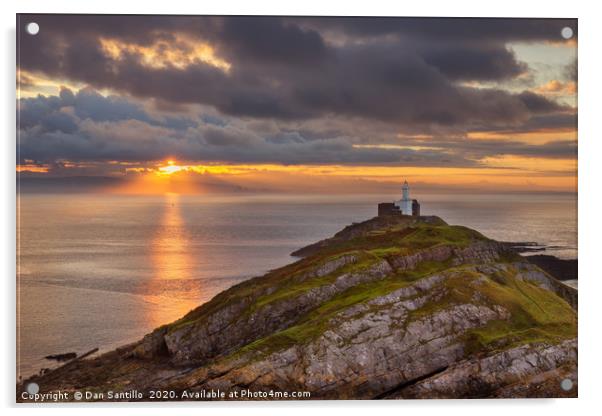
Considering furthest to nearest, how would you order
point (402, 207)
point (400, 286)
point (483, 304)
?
point (402, 207), point (400, 286), point (483, 304)

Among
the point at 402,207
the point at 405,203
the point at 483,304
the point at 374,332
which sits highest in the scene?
the point at 405,203

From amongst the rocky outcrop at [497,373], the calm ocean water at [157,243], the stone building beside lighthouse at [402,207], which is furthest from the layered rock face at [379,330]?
the calm ocean water at [157,243]

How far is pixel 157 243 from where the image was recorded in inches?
1053

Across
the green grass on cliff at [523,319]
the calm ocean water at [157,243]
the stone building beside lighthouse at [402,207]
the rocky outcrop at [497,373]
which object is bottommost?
the rocky outcrop at [497,373]

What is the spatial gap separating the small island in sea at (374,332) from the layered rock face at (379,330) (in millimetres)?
42

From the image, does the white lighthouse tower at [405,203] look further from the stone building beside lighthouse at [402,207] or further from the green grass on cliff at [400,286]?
the green grass on cliff at [400,286]

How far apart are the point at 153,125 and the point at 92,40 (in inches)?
139

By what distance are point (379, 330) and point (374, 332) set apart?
200 mm

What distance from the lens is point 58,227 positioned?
22359 millimetres

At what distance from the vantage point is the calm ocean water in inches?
829

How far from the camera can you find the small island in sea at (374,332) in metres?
Answer: 20.3

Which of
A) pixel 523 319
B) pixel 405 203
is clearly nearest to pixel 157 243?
pixel 405 203

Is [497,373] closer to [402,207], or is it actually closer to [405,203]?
[402,207]

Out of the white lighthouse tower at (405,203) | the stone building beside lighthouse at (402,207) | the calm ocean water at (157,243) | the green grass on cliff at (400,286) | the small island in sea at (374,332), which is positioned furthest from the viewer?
the stone building beside lighthouse at (402,207)
